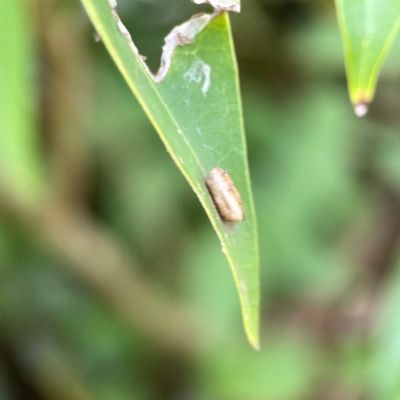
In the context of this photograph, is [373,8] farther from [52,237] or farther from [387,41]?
[52,237]

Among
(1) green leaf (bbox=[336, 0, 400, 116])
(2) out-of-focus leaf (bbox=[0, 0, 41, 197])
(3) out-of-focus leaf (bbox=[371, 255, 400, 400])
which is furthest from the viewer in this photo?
(3) out-of-focus leaf (bbox=[371, 255, 400, 400])

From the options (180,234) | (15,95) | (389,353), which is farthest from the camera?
(180,234)

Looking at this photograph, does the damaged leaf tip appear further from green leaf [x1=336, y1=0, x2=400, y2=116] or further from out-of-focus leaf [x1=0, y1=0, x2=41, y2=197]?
out-of-focus leaf [x1=0, y1=0, x2=41, y2=197]

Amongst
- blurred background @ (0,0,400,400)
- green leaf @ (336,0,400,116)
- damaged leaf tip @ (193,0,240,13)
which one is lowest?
blurred background @ (0,0,400,400)

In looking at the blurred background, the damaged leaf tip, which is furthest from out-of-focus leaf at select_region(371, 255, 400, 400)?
the damaged leaf tip

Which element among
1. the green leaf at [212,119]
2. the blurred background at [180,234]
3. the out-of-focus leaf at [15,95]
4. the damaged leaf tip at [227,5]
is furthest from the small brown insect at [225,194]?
the blurred background at [180,234]

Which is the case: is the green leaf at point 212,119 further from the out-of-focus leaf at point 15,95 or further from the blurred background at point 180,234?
the blurred background at point 180,234

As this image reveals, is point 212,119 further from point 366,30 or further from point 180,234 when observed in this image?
point 180,234

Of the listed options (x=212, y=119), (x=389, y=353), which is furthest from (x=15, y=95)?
(x=389, y=353)
